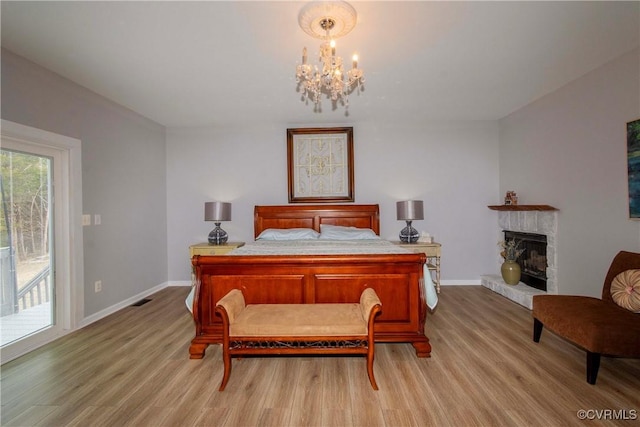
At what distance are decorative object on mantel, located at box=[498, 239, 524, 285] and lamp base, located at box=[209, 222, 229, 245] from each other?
4.00 metres

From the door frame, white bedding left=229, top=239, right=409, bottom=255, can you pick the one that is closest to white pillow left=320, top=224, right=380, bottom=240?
white bedding left=229, top=239, right=409, bottom=255

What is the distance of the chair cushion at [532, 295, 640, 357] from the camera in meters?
1.88

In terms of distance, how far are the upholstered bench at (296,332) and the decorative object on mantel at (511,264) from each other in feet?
9.22

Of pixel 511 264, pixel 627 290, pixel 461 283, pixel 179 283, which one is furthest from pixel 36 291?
pixel 511 264

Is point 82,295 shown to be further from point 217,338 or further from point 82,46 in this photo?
point 82,46

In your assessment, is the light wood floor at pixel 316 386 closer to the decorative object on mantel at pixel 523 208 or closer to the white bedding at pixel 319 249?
the white bedding at pixel 319 249

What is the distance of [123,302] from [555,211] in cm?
537

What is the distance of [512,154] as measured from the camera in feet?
13.8

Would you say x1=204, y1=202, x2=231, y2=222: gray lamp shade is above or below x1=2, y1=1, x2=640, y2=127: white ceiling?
below

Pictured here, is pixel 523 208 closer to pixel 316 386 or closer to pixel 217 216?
pixel 316 386

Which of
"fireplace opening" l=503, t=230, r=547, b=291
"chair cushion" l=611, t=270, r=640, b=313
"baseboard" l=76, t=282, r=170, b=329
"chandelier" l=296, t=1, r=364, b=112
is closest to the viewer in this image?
"chandelier" l=296, t=1, r=364, b=112

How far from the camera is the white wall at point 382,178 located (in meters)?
4.50

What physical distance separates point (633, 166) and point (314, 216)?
11.3 feet

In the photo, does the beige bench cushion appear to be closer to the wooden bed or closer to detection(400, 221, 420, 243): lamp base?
the wooden bed
